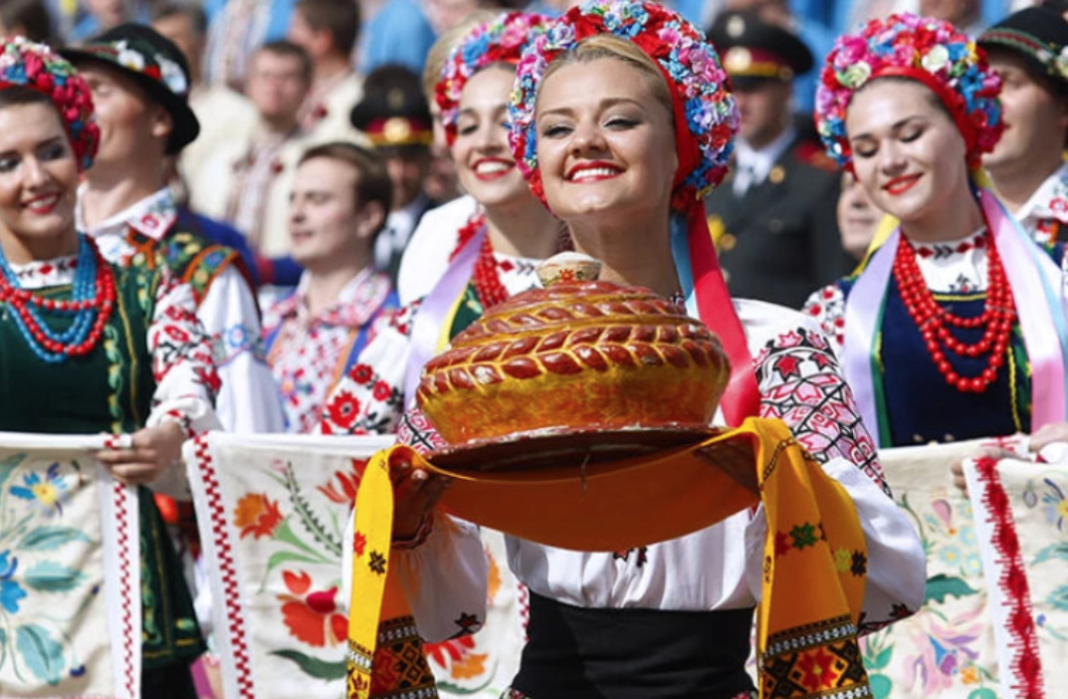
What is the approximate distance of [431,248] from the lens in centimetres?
672

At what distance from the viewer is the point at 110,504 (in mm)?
5395

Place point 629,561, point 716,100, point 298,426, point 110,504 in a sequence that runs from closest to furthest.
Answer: point 629,561, point 716,100, point 110,504, point 298,426

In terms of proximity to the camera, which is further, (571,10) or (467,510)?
(571,10)

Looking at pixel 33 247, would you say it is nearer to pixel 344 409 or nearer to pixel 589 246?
pixel 344 409

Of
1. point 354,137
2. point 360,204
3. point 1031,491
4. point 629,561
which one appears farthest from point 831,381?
point 354,137

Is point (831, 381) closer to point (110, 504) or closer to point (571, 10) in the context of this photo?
point (571, 10)

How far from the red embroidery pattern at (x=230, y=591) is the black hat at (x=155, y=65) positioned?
83.0 inches

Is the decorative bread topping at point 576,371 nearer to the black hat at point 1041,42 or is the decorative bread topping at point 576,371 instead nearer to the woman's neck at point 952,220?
the woman's neck at point 952,220

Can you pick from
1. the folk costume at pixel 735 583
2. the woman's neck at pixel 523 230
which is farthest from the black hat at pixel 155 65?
the folk costume at pixel 735 583

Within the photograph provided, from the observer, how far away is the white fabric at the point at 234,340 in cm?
671

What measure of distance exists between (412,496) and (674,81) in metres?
1.03

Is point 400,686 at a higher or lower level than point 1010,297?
lower

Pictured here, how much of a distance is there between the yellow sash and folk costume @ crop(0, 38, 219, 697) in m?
2.18

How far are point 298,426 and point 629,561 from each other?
12.6 ft
